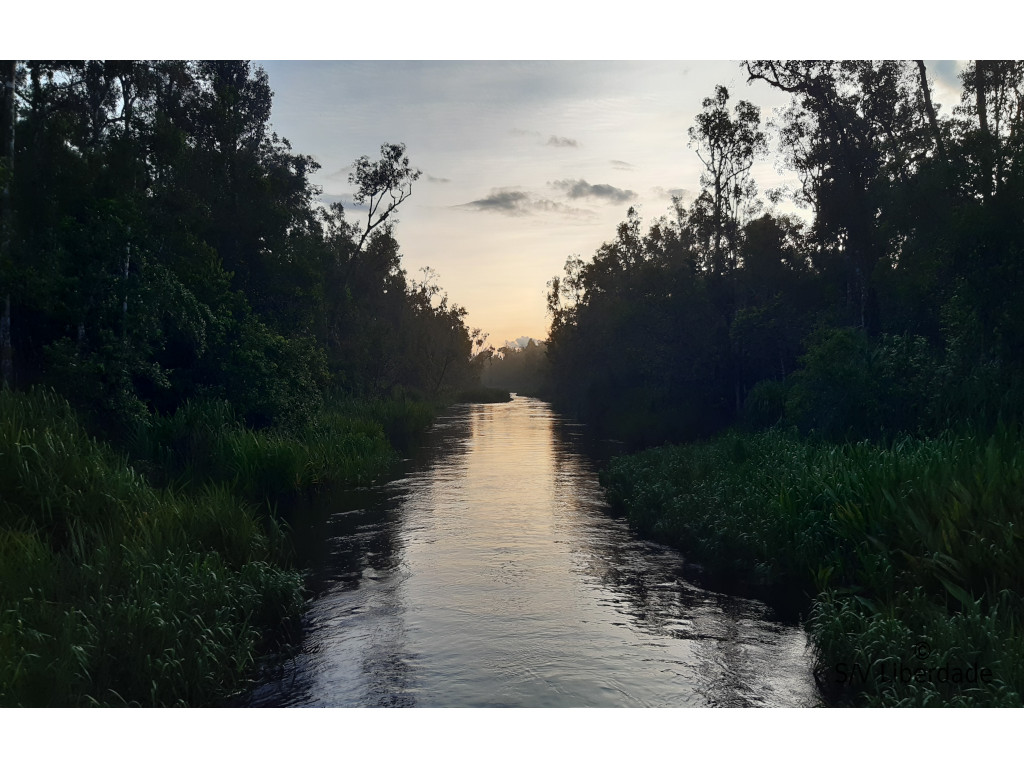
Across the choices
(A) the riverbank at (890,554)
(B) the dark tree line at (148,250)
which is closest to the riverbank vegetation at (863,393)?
(A) the riverbank at (890,554)

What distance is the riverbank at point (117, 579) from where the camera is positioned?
7570mm

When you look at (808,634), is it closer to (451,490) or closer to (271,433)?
(451,490)

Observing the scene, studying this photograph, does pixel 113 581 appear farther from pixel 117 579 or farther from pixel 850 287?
pixel 850 287

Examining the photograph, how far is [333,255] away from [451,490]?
26269 millimetres

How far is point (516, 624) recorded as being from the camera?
10461mm

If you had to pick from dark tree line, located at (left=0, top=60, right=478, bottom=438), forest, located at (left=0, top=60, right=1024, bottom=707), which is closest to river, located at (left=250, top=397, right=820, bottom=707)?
forest, located at (left=0, top=60, right=1024, bottom=707)

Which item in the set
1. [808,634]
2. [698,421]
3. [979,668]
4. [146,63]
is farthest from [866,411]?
[146,63]

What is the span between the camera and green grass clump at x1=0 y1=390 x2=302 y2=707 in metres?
7.56

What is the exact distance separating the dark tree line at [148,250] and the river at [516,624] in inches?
255

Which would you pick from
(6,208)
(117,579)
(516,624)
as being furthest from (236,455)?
(516,624)

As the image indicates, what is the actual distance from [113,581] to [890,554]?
35.3ft

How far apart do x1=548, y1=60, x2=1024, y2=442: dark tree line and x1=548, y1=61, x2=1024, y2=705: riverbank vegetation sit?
9cm

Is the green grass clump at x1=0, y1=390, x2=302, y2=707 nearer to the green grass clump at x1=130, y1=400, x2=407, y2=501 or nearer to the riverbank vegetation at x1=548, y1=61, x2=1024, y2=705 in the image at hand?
the green grass clump at x1=130, y1=400, x2=407, y2=501

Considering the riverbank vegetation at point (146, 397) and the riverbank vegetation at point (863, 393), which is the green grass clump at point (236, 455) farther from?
the riverbank vegetation at point (863, 393)
